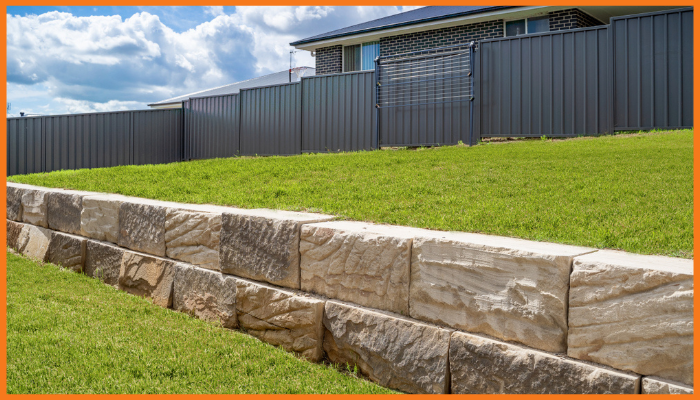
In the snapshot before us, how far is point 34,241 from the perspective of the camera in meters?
5.88

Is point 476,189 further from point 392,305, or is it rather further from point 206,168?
point 206,168

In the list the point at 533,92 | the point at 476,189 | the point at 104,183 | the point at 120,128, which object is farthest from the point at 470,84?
the point at 120,128

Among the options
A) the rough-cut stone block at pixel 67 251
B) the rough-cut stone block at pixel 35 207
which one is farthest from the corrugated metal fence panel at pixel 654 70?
the rough-cut stone block at pixel 35 207

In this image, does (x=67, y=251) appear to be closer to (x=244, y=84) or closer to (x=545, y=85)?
(x=545, y=85)

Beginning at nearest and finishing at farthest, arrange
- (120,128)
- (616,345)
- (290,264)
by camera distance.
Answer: (616,345) < (290,264) < (120,128)

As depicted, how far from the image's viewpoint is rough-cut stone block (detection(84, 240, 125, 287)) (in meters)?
4.69

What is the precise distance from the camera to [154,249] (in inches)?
168

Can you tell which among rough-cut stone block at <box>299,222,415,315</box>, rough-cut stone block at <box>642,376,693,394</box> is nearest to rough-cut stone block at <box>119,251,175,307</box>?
rough-cut stone block at <box>299,222,415,315</box>

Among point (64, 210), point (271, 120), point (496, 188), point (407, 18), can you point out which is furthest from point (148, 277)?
point (407, 18)

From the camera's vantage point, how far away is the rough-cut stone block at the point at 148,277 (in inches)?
162

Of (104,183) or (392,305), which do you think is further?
(104,183)

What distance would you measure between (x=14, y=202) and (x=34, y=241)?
2.89ft

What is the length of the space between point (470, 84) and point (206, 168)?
5.28 meters

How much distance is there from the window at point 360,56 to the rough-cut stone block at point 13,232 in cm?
1117
